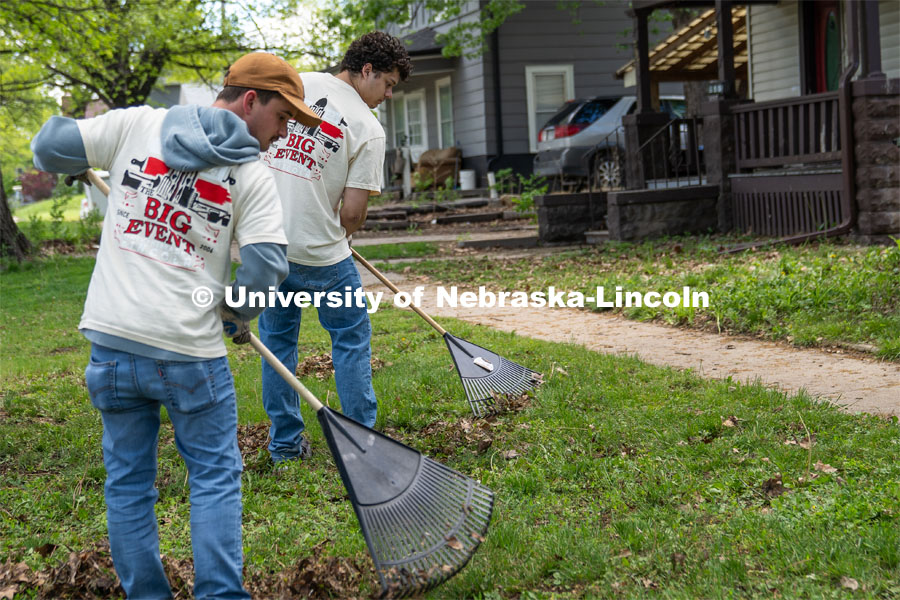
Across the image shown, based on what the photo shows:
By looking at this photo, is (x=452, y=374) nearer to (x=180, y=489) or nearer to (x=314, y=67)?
(x=180, y=489)

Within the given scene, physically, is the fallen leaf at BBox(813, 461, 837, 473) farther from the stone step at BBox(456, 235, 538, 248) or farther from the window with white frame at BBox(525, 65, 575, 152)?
the window with white frame at BBox(525, 65, 575, 152)

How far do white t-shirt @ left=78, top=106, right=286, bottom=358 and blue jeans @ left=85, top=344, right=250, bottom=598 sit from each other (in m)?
0.09

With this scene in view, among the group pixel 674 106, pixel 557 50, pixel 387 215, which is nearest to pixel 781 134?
pixel 674 106

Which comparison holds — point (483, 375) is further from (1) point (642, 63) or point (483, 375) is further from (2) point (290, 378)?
(1) point (642, 63)

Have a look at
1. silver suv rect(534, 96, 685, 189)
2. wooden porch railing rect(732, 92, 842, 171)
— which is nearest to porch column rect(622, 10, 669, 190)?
wooden porch railing rect(732, 92, 842, 171)

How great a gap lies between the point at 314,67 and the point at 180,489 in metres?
27.9

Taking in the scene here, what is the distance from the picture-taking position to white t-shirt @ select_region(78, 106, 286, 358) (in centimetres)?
288

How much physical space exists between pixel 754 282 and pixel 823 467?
4.38 metres

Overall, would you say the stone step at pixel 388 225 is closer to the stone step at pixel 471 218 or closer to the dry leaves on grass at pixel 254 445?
the stone step at pixel 471 218

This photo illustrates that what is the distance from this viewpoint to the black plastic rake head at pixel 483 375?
211 inches

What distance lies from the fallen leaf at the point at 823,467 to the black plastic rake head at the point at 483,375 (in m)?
1.79

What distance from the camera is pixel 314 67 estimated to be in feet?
102

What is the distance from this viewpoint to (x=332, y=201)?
14.8ft

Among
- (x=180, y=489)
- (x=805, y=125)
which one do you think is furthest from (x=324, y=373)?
(x=805, y=125)
